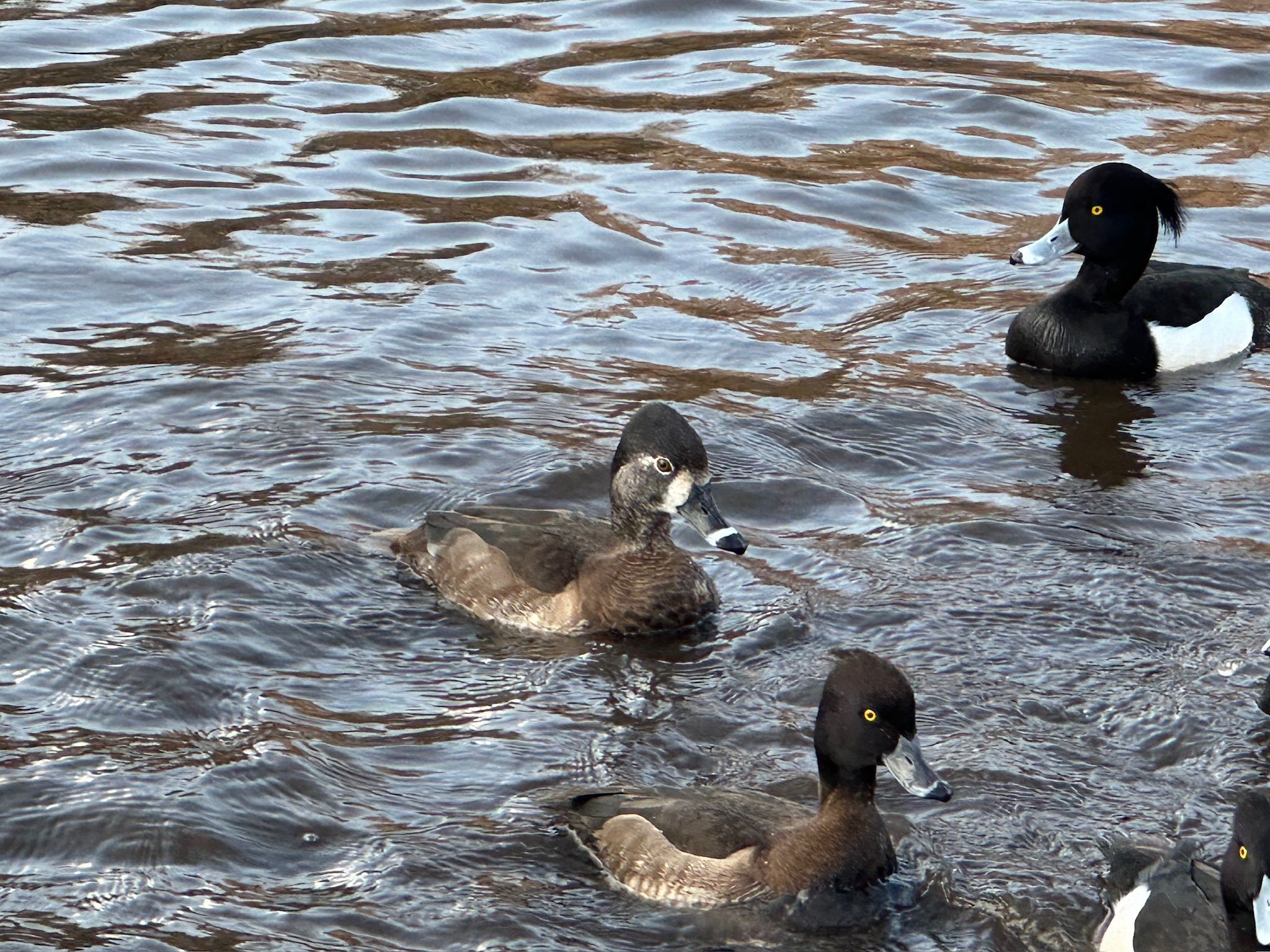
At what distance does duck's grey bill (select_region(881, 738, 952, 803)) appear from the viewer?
608 centimetres

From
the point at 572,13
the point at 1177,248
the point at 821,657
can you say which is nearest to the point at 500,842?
the point at 821,657

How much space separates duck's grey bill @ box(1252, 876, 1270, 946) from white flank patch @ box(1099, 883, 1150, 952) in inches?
13.1

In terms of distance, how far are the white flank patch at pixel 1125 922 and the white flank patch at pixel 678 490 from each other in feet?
9.21

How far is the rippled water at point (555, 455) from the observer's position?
627cm

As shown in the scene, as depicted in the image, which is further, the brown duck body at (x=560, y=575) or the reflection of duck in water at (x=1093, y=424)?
the reflection of duck in water at (x=1093, y=424)

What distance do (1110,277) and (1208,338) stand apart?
668 mm

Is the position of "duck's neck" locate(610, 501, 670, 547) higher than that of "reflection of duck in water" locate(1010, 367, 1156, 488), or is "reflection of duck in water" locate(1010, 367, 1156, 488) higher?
"duck's neck" locate(610, 501, 670, 547)

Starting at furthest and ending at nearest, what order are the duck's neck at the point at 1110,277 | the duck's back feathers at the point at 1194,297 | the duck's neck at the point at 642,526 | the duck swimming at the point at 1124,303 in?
the duck's neck at the point at 1110,277
the duck's back feathers at the point at 1194,297
the duck swimming at the point at 1124,303
the duck's neck at the point at 642,526

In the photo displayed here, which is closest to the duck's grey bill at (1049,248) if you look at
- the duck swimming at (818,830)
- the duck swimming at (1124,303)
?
the duck swimming at (1124,303)

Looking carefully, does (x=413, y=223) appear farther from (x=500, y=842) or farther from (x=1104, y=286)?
(x=500, y=842)

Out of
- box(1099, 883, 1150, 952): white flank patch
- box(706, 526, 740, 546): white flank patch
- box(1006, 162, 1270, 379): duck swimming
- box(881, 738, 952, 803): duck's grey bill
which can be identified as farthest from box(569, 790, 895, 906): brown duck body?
box(1006, 162, 1270, 379): duck swimming

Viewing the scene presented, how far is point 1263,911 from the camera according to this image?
5441mm

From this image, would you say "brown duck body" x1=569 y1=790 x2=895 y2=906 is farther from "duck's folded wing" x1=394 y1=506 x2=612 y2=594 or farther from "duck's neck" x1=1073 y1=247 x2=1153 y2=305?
"duck's neck" x1=1073 y1=247 x2=1153 y2=305

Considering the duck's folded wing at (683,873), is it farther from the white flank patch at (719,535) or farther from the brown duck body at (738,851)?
the white flank patch at (719,535)
